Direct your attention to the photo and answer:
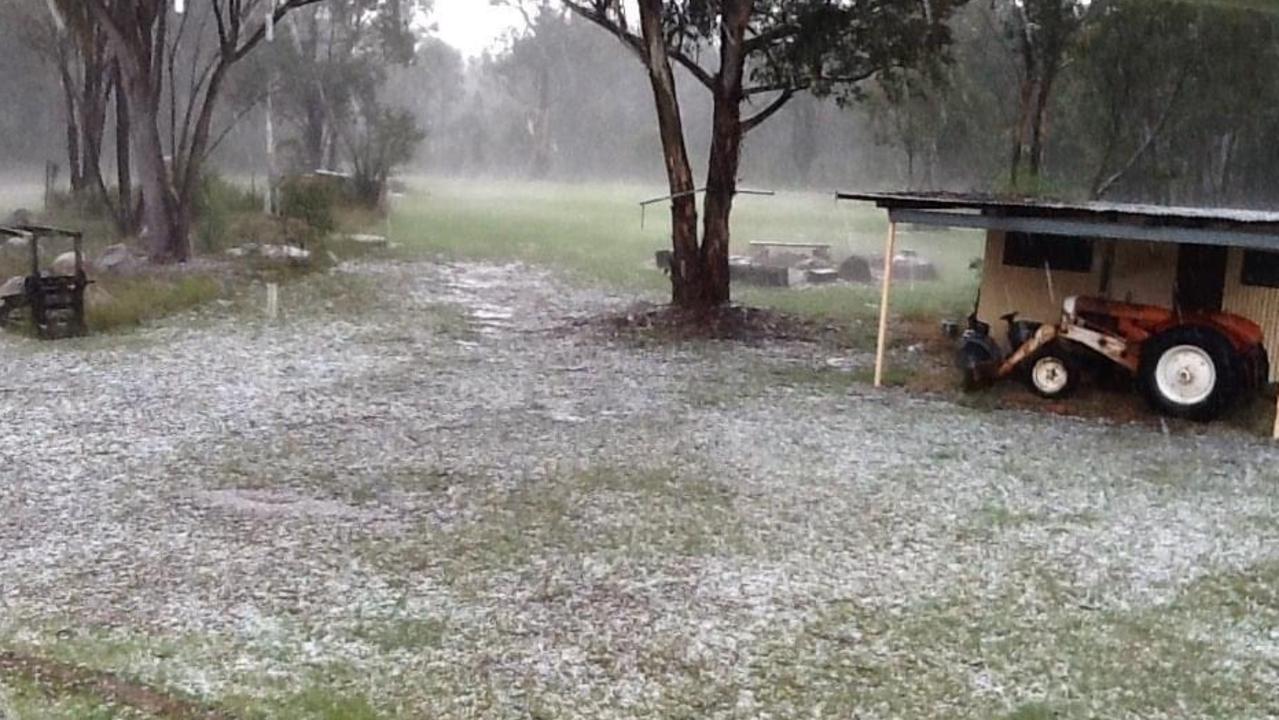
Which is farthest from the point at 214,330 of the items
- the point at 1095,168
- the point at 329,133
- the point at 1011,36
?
the point at 329,133

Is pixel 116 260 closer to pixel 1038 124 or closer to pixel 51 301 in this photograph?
pixel 51 301

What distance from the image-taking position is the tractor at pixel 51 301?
11.8 metres

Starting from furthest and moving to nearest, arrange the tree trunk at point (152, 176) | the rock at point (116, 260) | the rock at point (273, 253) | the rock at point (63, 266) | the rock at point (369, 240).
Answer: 1. the rock at point (369, 240)
2. the rock at point (273, 253)
3. the tree trunk at point (152, 176)
4. the rock at point (116, 260)
5. the rock at point (63, 266)

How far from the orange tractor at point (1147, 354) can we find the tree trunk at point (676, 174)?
4203mm

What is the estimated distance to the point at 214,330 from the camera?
1258 centimetres

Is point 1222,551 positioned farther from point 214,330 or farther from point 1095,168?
point 1095,168

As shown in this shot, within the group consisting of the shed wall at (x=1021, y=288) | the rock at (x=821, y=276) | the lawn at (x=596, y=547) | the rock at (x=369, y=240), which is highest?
the shed wall at (x=1021, y=288)

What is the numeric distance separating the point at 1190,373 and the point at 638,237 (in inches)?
646

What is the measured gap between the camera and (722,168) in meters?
14.2

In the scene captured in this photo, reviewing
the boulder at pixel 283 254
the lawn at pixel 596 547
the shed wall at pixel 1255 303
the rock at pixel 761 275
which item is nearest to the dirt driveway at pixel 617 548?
the lawn at pixel 596 547

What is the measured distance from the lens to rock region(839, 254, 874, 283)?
19.2 metres

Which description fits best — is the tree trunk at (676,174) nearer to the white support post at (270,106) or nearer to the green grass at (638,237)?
the green grass at (638,237)

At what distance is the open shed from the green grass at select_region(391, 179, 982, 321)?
3370mm

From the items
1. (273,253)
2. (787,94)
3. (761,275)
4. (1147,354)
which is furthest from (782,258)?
(1147,354)
